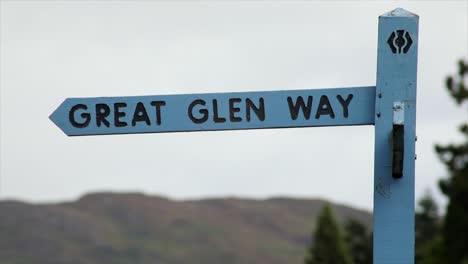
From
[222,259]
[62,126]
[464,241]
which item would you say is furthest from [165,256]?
[62,126]

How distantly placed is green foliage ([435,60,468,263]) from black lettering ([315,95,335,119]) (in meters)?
42.5

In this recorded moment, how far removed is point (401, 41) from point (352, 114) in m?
0.35

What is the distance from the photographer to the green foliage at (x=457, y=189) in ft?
159

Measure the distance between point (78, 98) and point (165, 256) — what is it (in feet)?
593

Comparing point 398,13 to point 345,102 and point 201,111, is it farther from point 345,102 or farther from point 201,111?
point 201,111

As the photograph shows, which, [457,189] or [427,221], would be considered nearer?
[457,189]

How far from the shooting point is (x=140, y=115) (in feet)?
20.0

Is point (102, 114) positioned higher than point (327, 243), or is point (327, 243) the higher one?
point (102, 114)

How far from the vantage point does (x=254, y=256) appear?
601 ft

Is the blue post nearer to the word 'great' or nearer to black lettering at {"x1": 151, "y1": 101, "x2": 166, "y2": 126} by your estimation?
the word 'great'

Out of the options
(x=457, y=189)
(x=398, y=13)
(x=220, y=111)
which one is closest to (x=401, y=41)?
(x=398, y=13)

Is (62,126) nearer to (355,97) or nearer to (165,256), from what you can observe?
(355,97)

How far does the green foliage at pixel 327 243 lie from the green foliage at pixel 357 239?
71.6 feet

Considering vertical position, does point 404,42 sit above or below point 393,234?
above
